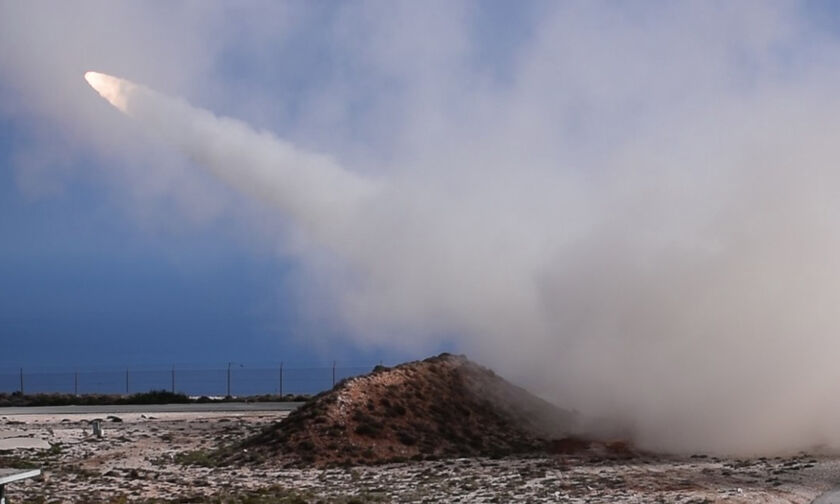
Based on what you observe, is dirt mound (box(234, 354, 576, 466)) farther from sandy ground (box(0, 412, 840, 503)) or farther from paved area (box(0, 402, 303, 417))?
paved area (box(0, 402, 303, 417))

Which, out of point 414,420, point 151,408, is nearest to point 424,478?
point 414,420

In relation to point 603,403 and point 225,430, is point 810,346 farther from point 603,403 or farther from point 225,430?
point 225,430

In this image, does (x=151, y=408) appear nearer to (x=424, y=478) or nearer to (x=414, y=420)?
(x=414, y=420)

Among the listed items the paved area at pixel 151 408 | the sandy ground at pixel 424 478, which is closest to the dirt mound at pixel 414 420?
the sandy ground at pixel 424 478

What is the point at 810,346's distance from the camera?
24.2 meters

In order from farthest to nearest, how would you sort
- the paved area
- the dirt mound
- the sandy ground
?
1. the paved area
2. the dirt mound
3. the sandy ground

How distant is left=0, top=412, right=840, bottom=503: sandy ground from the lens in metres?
16.8

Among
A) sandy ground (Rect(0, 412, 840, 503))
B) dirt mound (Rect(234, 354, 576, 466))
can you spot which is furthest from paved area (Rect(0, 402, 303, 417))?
dirt mound (Rect(234, 354, 576, 466))

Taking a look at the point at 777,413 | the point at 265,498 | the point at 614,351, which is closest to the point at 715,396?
the point at 777,413

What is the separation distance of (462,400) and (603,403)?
12.2 feet

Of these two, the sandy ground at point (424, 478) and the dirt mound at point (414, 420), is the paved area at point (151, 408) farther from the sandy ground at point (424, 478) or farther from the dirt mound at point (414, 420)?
the dirt mound at point (414, 420)

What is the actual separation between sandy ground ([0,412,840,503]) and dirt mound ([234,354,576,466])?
1.24 metres

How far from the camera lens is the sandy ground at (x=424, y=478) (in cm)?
1681

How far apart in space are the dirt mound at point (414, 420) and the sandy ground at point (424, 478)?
124cm
